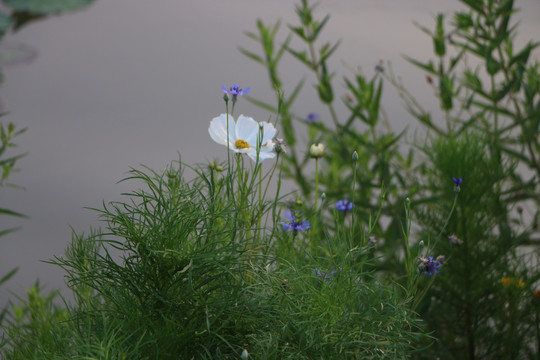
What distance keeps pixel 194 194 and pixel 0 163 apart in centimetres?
52

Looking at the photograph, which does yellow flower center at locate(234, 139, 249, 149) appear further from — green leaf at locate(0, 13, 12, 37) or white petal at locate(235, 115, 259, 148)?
green leaf at locate(0, 13, 12, 37)

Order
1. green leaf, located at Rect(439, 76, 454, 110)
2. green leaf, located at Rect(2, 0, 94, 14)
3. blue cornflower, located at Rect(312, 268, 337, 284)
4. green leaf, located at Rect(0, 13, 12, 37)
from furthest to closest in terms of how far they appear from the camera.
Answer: green leaf, located at Rect(2, 0, 94, 14) < green leaf, located at Rect(0, 13, 12, 37) < green leaf, located at Rect(439, 76, 454, 110) < blue cornflower, located at Rect(312, 268, 337, 284)

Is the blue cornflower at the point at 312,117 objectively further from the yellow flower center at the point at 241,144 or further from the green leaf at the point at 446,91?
the yellow flower center at the point at 241,144

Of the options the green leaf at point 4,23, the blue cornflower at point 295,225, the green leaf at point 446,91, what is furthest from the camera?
the green leaf at point 4,23

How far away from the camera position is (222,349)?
25.7 inches

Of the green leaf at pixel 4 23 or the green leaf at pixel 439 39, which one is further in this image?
the green leaf at pixel 4 23

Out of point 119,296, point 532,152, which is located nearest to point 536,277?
point 532,152

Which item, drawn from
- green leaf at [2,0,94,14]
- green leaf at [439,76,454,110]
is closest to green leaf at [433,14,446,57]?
green leaf at [439,76,454,110]

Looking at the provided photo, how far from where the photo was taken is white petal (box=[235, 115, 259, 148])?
2.44 ft

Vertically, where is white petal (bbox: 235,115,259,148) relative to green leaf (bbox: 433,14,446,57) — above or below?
below

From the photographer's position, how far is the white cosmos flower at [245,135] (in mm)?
722

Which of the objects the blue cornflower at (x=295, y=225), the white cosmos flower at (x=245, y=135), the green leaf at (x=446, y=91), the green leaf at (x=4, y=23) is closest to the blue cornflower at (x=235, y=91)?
the white cosmos flower at (x=245, y=135)

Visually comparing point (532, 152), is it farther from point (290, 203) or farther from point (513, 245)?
point (290, 203)

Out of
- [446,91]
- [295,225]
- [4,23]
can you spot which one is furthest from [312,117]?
[4,23]
